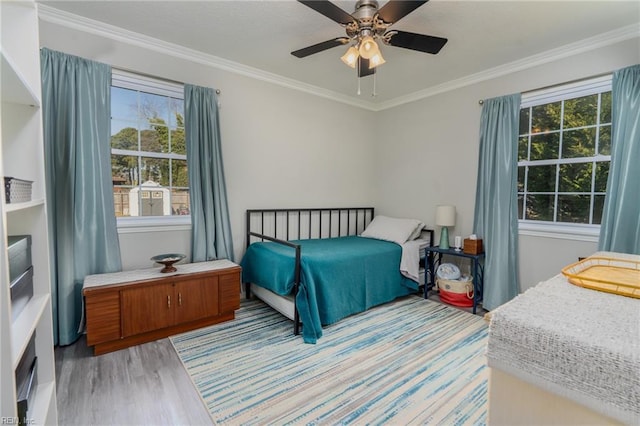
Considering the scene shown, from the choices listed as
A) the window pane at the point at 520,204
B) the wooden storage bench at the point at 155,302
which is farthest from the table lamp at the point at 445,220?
the wooden storage bench at the point at 155,302

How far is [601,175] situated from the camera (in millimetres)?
2531

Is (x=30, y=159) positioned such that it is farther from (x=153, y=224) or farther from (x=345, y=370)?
(x=345, y=370)

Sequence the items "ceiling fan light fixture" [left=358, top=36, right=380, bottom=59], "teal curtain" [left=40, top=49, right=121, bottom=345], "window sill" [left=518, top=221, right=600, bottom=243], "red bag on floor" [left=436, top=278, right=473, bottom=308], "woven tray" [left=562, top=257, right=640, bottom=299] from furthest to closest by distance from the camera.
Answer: "red bag on floor" [left=436, top=278, right=473, bottom=308]
"window sill" [left=518, top=221, right=600, bottom=243]
"teal curtain" [left=40, top=49, right=121, bottom=345]
"ceiling fan light fixture" [left=358, top=36, right=380, bottom=59]
"woven tray" [left=562, top=257, right=640, bottom=299]

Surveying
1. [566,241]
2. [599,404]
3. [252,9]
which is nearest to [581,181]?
[566,241]

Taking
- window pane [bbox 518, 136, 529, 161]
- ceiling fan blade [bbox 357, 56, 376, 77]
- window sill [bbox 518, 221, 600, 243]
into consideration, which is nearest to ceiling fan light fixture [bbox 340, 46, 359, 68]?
ceiling fan blade [bbox 357, 56, 376, 77]

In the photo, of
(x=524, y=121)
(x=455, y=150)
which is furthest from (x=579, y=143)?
(x=455, y=150)

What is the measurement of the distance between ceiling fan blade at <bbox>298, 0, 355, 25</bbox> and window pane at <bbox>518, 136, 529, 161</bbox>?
7.39ft

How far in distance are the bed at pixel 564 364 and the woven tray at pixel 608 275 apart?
12 cm

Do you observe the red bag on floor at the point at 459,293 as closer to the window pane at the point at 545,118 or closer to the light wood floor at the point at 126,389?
the window pane at the point at 545,118

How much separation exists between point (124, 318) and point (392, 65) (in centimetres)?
322

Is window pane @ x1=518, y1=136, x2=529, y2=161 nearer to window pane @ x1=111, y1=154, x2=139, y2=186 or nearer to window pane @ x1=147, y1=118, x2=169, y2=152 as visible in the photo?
window pane @ x1=147, y1=118, x2=169, y2=152

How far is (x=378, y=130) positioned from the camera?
430 centimetres

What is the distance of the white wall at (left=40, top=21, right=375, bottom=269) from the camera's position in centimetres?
254

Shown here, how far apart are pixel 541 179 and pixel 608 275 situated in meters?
2.28
